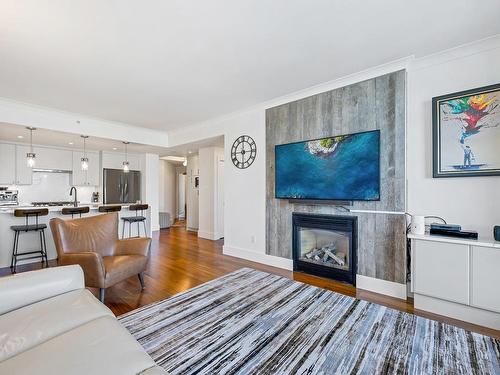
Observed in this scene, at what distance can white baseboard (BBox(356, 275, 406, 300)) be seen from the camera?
2725 mm

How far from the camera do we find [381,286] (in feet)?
9.38

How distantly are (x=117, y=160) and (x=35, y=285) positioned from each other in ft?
19.1

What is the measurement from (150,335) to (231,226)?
8.71 feet

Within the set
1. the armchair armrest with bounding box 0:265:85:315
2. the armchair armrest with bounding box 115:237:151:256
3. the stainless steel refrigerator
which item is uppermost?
the stainless steel refrigerator

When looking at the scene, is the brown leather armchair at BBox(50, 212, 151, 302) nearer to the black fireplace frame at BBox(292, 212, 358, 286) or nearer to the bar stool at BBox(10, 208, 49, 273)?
the bar stool at BBox(10, 208, 49, 273)

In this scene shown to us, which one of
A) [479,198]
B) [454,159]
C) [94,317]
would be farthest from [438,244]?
[94,317]

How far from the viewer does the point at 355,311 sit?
95.2 inches

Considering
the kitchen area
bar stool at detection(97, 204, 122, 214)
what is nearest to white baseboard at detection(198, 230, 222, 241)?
the kitchen area

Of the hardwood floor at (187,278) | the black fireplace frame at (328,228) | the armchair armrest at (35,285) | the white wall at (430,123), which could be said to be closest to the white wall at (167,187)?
the hardwood floor at (187,278)

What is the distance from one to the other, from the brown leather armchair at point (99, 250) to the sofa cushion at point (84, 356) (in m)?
1.38

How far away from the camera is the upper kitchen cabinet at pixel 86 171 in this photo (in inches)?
254

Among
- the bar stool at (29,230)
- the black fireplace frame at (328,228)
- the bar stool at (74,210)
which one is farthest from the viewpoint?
the bar stool at (74,210)

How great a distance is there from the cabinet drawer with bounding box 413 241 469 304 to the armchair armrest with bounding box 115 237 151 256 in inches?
123

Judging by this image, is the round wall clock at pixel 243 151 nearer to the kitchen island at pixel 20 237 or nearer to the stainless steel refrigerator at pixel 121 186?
the kitchen island at pixel 20 237
